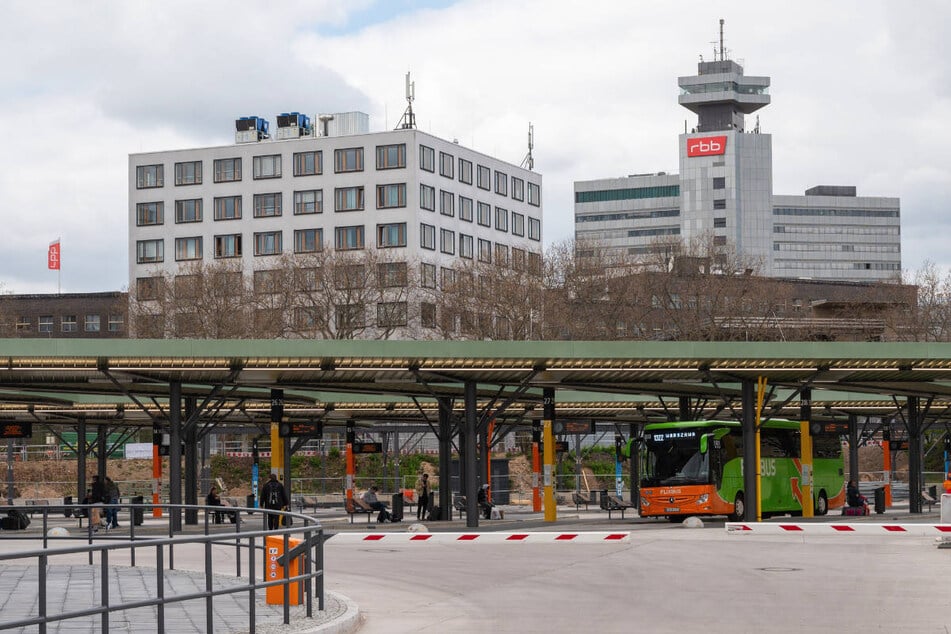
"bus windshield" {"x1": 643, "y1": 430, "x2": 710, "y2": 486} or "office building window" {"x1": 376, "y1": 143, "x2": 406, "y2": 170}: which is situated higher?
"office building window" {"x1": 376, "y1": 143, "x2": 406, "y2": 170}

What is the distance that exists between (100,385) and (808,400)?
62.2ft

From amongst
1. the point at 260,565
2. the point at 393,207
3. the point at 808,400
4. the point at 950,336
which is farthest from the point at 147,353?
the point at 393,207

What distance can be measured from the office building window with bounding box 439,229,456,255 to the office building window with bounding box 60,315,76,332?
3173 cm

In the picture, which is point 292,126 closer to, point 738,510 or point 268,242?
point 268,242

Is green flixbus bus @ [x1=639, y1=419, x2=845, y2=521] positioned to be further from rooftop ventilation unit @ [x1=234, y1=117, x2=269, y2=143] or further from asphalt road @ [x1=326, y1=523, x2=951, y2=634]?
rooftop ventilation unit @ [x1=234, y1=117, x2=269, y2=143]

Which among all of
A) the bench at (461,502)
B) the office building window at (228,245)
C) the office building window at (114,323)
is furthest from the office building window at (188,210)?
the bench at (461,502)

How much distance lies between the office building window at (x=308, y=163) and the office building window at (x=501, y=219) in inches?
625

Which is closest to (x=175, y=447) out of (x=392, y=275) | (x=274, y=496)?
(x=274, y=496)

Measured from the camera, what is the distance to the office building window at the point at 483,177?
126m

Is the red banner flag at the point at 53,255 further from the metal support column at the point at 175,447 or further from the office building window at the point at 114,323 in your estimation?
the metal support column at the point at 175,447

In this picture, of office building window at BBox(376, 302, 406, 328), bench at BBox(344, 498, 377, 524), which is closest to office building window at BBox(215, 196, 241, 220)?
office building window at BBox(376, 302, 406, 328)

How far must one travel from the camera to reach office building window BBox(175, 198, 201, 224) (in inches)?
4921

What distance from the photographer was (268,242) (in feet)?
402

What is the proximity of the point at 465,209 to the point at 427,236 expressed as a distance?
22.0 feet
